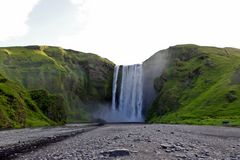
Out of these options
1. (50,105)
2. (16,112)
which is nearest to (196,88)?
(50,105)

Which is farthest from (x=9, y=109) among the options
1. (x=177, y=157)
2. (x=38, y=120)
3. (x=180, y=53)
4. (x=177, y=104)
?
(x=180, y=53)

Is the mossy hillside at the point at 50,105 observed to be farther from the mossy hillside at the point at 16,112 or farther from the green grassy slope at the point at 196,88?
the green grassy slope at the point at 196,88

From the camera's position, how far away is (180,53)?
192 metres

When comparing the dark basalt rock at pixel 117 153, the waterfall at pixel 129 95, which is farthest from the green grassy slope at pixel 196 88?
the dark basalt rock at pixel 117 153

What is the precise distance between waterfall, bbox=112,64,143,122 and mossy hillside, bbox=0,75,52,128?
184 ft

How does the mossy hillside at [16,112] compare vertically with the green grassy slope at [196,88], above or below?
below

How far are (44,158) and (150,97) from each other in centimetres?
15676

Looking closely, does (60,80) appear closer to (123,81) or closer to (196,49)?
(123,81)

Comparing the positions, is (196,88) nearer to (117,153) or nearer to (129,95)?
(129,95)

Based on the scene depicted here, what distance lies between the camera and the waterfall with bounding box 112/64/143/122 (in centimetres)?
17375

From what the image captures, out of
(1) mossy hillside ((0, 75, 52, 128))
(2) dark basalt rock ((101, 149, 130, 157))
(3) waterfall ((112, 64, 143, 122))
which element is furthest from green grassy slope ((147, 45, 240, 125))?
(2) dark basalt rock ((101, 149, 130, 157))

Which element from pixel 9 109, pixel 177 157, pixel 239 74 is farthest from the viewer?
pixel 239 74

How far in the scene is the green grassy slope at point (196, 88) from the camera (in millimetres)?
116394

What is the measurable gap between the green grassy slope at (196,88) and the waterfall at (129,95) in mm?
10663
